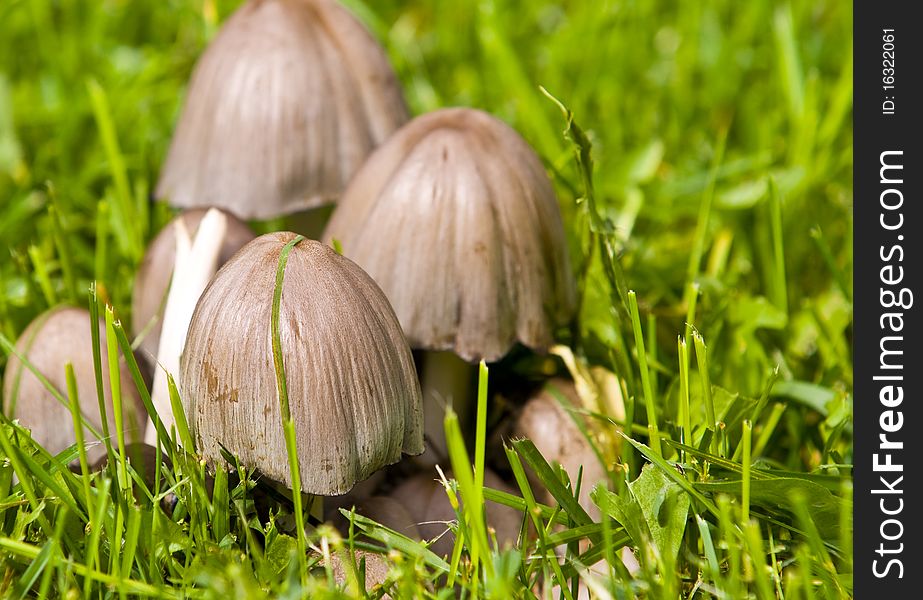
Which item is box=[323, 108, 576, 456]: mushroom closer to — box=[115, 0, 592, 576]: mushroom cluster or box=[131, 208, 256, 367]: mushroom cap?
box=[115, 0, 592, 576]: mushroom cluster

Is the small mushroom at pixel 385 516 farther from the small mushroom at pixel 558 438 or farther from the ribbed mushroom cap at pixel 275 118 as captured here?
the ribbed mushroom cap at pixel 275 118

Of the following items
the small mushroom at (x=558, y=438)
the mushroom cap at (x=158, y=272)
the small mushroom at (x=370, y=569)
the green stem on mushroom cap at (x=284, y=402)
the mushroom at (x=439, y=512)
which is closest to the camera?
the green stem on mushroom cap at (x=284, y=402)

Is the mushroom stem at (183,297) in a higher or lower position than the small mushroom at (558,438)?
higher

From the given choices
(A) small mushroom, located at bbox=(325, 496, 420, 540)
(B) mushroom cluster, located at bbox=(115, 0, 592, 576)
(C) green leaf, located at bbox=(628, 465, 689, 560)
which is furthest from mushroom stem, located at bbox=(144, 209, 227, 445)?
(C) green leaf, located at bbox=(628, 465, 689, 560)
